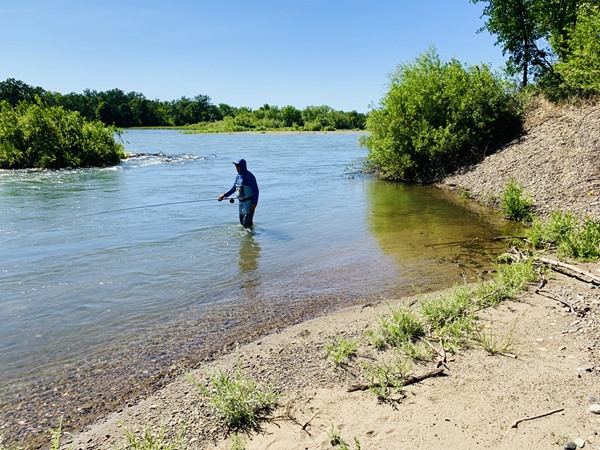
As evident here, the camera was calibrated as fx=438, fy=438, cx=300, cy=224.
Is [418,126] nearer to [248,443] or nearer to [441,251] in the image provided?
[441,251]

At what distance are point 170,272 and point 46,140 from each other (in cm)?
2694

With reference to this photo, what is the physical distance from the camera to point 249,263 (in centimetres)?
1043

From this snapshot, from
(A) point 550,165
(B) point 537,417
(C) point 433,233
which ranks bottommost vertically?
(C) point 433,233

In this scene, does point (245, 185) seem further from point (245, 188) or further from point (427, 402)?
point (427, 402)

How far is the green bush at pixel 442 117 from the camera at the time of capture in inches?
871

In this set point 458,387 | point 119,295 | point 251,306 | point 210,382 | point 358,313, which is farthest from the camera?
point 119,295

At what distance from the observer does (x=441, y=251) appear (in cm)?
1106

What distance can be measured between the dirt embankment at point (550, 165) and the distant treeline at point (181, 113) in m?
83.4

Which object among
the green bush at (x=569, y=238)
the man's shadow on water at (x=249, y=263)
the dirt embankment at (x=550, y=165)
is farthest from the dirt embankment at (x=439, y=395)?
the dirt embankment at (x=550, y=165)

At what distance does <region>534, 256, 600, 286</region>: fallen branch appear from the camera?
7.27 meters

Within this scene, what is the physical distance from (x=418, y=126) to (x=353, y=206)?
758cm

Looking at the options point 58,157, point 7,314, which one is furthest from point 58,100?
point 7,314

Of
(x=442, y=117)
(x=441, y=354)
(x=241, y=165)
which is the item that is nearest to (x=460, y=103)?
(x=442, y=117)

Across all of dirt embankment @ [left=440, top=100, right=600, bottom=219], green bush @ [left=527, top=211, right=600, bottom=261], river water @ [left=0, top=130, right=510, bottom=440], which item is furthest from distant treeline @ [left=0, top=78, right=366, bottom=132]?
green bush @ [left=527, top=211, right=600, bottom=261]
